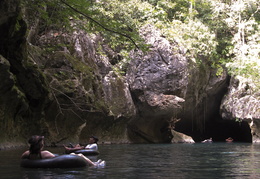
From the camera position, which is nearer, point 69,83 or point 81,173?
point 81,173

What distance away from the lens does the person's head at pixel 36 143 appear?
686cm

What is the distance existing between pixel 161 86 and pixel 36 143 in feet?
56.2

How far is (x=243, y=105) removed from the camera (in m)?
24.6

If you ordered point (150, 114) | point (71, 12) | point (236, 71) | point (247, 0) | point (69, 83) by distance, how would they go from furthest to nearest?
point (247, 0), point (150, 114), point (236, 71), point (69, 83), point (71, 12)

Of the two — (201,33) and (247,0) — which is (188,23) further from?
(247,0)

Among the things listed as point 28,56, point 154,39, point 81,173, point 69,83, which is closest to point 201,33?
point 154,39

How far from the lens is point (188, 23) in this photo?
26125 millimetres

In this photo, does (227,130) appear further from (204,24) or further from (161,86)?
(161,86)

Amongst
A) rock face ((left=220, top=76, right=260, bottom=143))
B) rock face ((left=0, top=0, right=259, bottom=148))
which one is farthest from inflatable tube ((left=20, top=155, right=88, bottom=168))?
rock face ((left=220, top=76, right=260, bottom=143))

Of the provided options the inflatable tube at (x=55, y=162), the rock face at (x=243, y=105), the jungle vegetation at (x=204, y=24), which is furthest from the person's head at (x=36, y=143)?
the rock face at (x=243, y=105)

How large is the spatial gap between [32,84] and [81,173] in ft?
26.1

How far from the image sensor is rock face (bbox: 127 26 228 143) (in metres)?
23.3

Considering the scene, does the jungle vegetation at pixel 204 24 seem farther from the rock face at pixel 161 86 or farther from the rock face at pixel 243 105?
the rock face at pixel 243 105

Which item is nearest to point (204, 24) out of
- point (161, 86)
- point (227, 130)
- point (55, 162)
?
point (161, 86)
